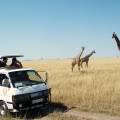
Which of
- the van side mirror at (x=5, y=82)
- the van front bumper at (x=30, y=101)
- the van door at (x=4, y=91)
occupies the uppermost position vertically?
the van side mirror at (x=5, y=82)

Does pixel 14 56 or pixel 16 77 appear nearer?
pixel 16 77

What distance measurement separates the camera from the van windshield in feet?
47.9

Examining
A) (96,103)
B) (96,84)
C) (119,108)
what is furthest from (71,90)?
(119,108)

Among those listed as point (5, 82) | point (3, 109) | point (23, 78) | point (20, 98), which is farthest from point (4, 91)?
point (23, 78)

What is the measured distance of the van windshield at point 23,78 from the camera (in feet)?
47.9

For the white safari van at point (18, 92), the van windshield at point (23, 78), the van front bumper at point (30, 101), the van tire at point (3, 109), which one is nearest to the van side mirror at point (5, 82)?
the white safari van at point (18, 92)

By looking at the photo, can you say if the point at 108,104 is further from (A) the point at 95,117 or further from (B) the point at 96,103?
(A) the point at 95,117

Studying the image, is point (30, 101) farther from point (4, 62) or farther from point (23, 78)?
point (4, 62)

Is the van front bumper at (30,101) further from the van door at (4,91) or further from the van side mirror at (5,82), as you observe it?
the van side mirror at (5,82)

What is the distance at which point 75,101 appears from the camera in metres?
16.7

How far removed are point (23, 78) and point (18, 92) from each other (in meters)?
1.48

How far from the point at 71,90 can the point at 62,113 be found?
4.75 meters

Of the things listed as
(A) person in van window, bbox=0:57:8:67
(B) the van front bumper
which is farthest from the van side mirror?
(A) person in van window, bbox=0:57:8:67

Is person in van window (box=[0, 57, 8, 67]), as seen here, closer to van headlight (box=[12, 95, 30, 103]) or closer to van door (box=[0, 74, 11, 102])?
van door (box=[0, 74, 11, 102])
